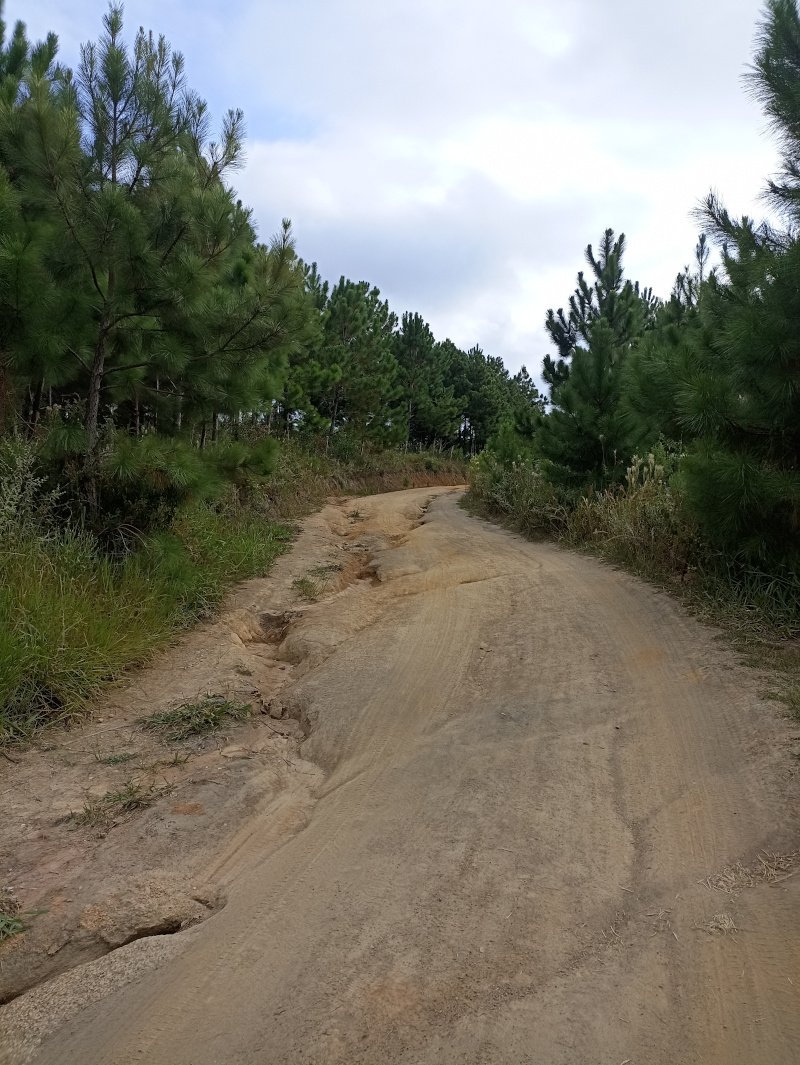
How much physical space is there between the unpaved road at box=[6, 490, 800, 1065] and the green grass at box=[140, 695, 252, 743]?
407 millimetres

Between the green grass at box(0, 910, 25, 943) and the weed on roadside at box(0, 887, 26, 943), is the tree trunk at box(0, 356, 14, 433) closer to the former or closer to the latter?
the weed on roadside at box(0, 887, 26, 943)

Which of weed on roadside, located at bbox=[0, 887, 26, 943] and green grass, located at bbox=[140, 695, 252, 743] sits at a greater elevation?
green grass, located at bbox=[140, 695, 252, 743]

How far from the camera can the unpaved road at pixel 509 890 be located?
1744 millimetres

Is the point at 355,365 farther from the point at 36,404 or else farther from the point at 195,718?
the point at 195,718

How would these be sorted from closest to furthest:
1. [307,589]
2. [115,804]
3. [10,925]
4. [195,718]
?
[10,925]
[115,804]
[195,718]
[307,589]

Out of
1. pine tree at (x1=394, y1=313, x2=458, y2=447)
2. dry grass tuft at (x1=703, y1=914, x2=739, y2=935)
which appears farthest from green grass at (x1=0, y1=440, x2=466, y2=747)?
pine tree at (x1=394, y1=313, x2=458, y2=447)

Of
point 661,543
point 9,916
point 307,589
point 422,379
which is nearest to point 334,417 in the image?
point 422,379

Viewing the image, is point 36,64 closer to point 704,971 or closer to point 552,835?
point 552,835

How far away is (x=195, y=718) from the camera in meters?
3.85

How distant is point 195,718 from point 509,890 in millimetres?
2200

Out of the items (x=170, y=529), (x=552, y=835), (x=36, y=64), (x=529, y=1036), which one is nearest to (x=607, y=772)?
(x=552, y=835)

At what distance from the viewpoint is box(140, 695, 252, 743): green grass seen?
3.76 m

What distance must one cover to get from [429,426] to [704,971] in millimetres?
32331

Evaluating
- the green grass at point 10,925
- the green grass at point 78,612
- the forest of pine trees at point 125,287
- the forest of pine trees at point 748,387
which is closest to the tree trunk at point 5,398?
the forest of pine trees at point 125,287
